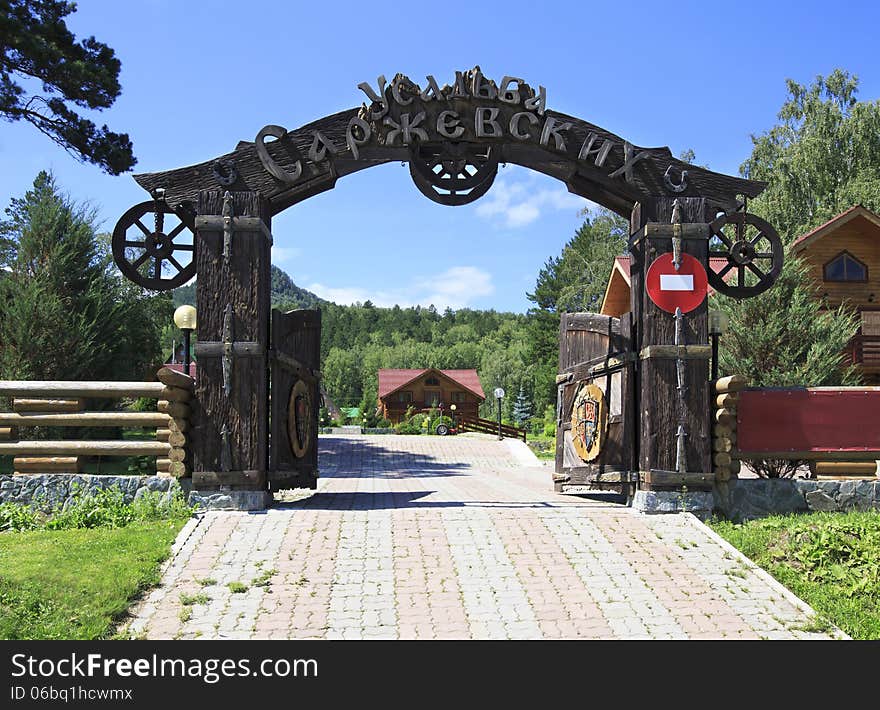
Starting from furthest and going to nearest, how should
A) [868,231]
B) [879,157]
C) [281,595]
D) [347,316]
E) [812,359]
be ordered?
[347,316] → [879,157] → [868,231] → [812,359] → [281,595]

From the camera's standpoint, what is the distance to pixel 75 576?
20.8 ft

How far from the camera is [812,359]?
56.3 ft

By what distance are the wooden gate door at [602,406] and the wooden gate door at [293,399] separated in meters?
3.57

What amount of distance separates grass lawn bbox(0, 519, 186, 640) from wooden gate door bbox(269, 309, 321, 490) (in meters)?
1.85

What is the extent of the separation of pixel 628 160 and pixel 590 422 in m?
3.25

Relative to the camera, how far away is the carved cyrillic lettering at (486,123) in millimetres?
9398

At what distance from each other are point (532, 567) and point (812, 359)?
41.0ft

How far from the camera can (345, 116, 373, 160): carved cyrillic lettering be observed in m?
9.36

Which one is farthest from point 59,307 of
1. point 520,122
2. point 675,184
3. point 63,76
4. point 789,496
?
point 789,496

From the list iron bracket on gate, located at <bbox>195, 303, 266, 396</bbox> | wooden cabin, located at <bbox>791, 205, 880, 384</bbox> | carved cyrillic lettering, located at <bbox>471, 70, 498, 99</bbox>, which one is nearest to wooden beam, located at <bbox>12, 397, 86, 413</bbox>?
iron bracket on gate, located at <bbox>195, 303, 266, 396</bbox>

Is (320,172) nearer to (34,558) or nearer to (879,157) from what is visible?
(34,558)

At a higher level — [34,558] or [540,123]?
[540,123]

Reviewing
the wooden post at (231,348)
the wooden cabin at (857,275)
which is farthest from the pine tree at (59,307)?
the wooden cabin at (857,275)
